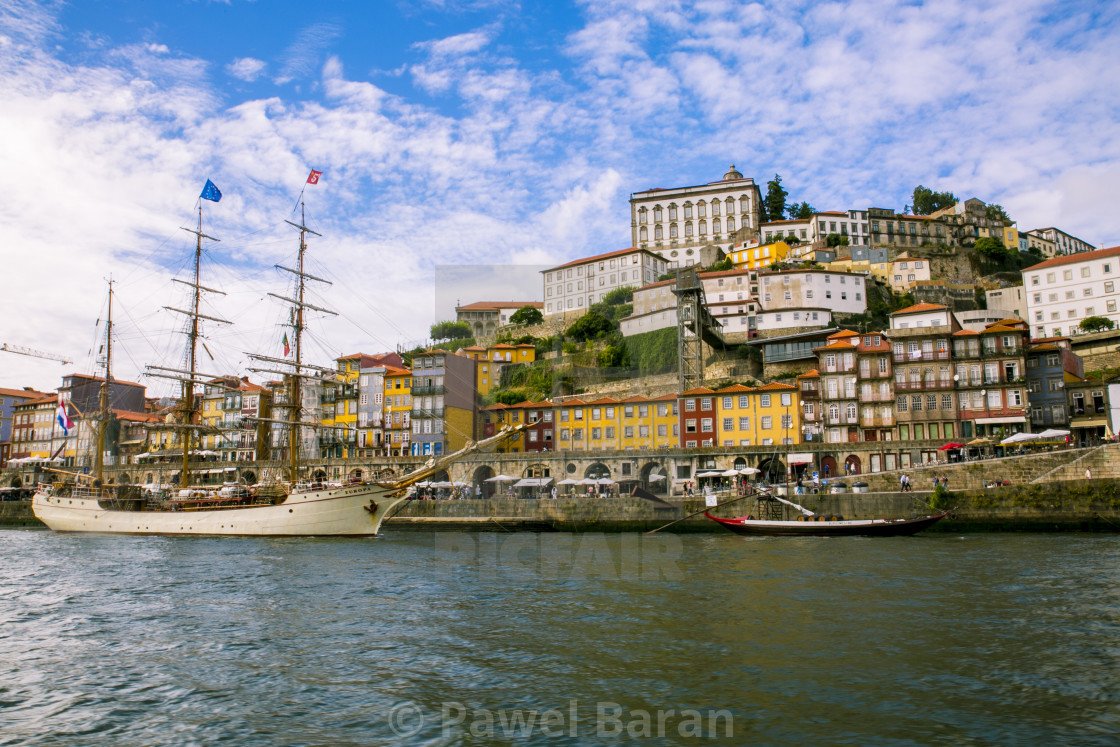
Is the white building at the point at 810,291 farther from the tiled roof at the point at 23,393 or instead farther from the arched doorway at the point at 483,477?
the tiled roof at the point at 23,393

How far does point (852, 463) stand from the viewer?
49250 mm

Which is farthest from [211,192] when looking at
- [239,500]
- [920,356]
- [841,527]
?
[920,356]

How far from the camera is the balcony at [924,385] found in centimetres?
5318

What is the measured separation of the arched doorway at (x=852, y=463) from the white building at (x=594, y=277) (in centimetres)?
4686

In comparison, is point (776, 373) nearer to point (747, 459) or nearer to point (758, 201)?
point (747, 459)

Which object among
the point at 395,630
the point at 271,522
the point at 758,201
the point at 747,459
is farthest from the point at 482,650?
the point at 758,201

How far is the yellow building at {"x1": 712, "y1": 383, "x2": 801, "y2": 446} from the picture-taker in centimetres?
5522

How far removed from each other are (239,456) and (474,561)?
203 ft

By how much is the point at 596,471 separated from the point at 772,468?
1232 cm

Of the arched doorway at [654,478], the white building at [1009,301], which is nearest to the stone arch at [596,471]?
the arched doorway at [654,478]

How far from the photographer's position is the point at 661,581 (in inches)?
875

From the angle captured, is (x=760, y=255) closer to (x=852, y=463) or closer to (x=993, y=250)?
(x=993, y=250)

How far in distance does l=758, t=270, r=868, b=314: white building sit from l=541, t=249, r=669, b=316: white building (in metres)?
19.4

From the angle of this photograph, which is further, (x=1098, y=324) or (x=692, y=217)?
(x=692, y=217)
